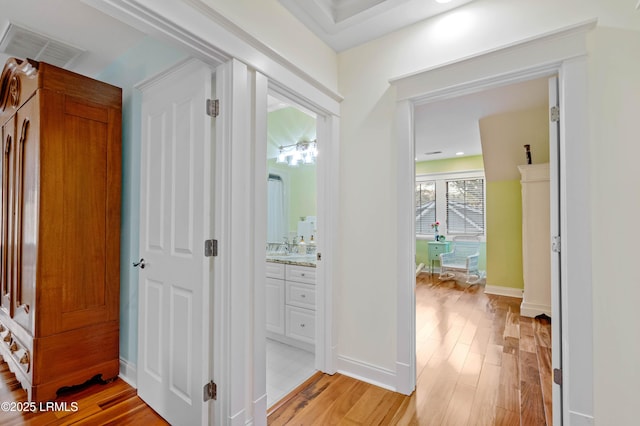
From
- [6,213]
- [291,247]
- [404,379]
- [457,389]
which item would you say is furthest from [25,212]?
[457,389]

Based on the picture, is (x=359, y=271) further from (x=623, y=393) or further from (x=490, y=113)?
(x=490, y=113)

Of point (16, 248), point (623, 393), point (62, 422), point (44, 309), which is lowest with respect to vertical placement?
point (62, 422)

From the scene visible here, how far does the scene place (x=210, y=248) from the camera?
1.54 metres

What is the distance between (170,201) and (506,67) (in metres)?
2.17

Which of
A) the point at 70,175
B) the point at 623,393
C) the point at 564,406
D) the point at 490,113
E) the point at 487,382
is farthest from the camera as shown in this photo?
the point at 490,113

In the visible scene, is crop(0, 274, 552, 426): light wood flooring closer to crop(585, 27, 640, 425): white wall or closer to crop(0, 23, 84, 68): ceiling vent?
crop(585, 27, 640, 425): white wall

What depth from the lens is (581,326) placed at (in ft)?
4.92

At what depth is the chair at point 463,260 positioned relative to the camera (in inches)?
214

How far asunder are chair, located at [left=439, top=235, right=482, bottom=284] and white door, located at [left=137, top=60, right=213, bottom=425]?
197 inches

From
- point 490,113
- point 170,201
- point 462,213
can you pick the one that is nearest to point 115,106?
point 170,201

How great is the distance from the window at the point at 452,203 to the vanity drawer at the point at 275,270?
4.01 metres

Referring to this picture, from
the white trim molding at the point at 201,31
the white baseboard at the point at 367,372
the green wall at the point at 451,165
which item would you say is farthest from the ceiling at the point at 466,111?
the white baseboard at the point at 367,372

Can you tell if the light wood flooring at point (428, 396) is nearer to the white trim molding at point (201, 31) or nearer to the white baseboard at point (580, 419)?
the white baseboard at point (580, 419)

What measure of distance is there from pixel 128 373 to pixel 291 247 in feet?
6.57
